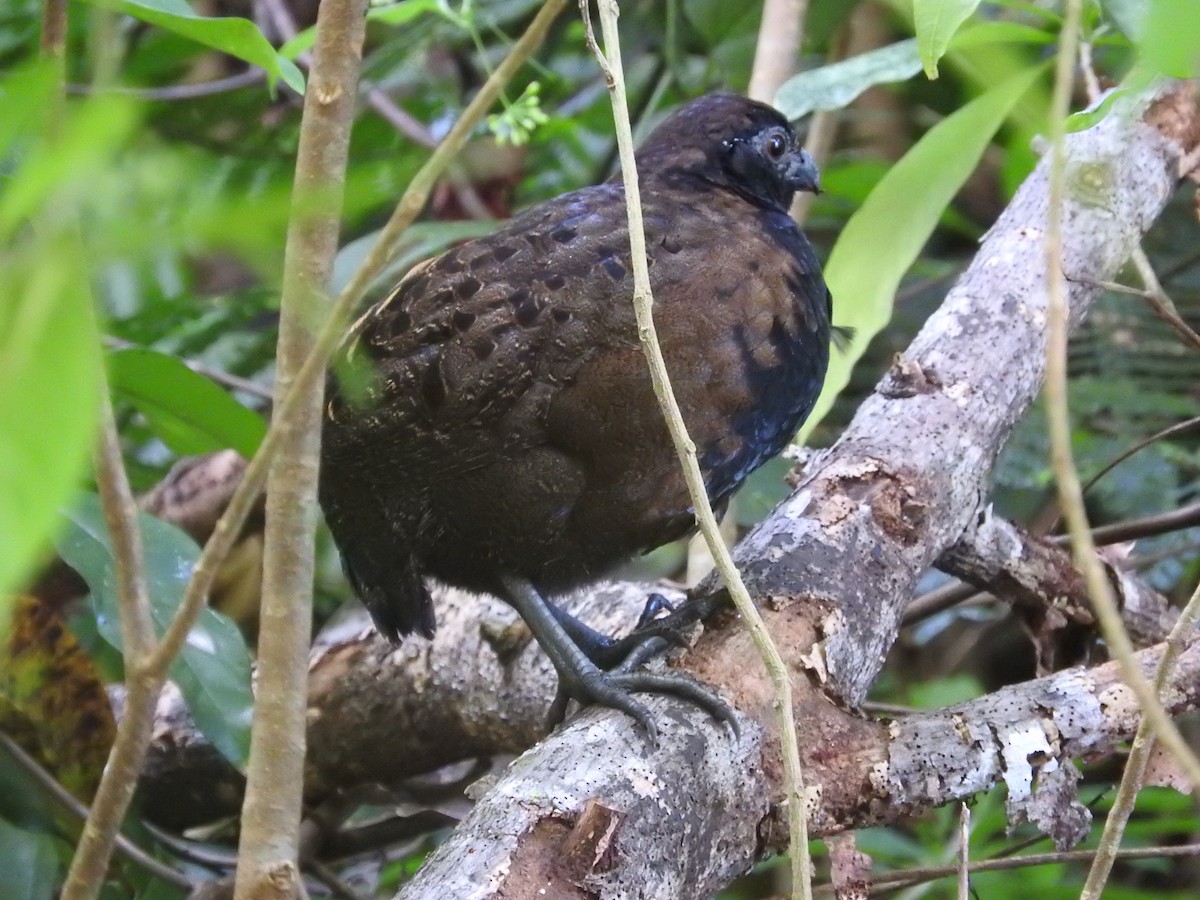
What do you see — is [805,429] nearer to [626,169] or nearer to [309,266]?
[626,169]

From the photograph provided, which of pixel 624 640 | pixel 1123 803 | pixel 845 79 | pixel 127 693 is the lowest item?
pixel 624 640

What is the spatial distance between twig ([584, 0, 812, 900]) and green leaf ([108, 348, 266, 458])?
0.80m

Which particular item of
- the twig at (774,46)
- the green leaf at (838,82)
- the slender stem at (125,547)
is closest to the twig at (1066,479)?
the slender stem at (125,547)

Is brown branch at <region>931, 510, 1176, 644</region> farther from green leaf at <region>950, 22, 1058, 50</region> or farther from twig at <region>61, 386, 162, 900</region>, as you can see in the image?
twig at <region>61, 386, 162, 900</region>

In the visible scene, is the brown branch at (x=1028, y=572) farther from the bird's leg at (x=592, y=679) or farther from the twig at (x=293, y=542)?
the twig at (x=293, y=542)

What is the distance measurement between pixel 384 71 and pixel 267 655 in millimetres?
2051

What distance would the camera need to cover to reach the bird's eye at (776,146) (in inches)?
66.1

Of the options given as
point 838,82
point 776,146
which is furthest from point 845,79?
point 776,146

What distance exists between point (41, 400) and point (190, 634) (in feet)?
3.45

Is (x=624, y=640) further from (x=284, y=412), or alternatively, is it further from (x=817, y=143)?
(x=817, y=143)

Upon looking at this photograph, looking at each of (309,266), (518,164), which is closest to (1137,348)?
(518,164)

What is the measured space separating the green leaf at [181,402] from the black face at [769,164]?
66 centimetres

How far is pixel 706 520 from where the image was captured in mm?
888

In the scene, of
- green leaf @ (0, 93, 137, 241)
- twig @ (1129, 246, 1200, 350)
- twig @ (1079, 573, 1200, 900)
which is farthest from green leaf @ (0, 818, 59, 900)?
twig @ (1129, 246, 1200, 350)
